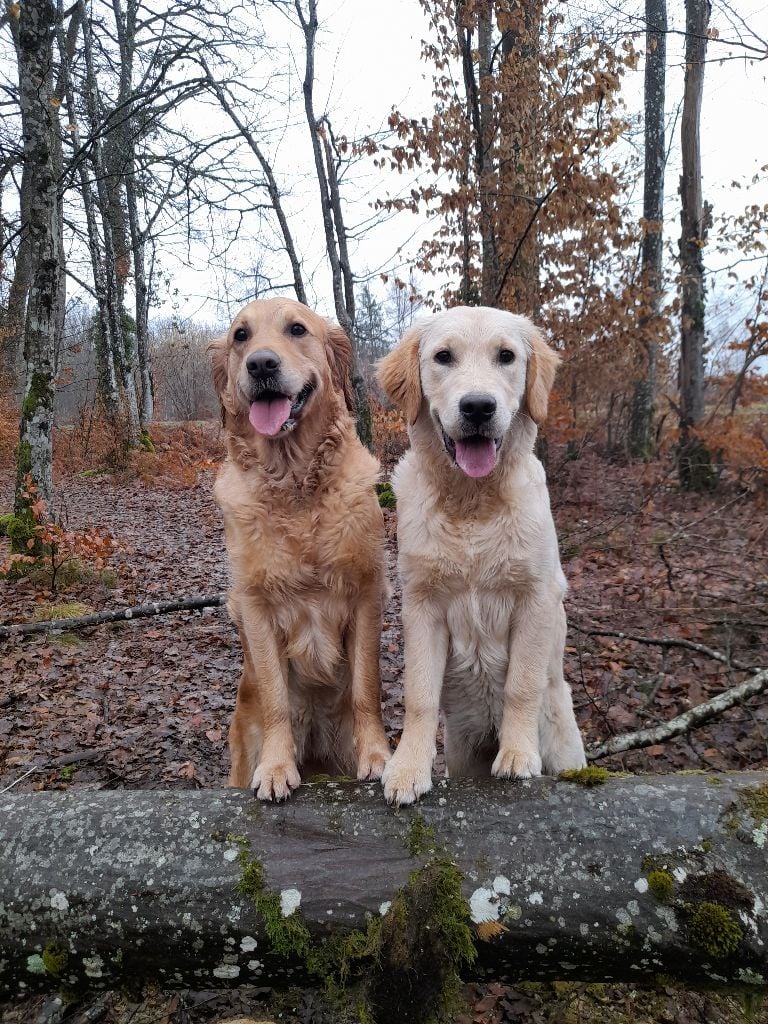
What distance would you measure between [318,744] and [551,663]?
1.11m

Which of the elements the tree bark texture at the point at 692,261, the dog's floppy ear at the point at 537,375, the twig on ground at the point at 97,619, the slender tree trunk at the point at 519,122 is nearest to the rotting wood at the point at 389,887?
the dog's floppy ear at the point at 537,375

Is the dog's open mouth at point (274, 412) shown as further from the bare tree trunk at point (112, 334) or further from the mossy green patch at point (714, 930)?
the bare tree trunk at point (112, 334)

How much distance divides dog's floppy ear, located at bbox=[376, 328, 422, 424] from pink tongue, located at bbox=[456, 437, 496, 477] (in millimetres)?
362

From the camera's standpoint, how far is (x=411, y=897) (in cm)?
166

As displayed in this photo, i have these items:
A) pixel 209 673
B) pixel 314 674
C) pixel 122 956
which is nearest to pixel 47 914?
pixel 122 956

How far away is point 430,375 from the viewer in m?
2.56

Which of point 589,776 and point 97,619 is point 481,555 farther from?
point 97,619

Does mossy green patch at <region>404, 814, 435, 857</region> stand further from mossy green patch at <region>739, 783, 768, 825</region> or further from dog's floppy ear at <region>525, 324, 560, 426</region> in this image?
dog's floppy ear at <region>525, 324, 560, 426</region>

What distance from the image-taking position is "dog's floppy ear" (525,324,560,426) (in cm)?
257

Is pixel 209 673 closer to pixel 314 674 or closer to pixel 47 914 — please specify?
pixel 314 674

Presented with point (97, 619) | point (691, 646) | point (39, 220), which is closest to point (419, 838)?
point (691, 646)

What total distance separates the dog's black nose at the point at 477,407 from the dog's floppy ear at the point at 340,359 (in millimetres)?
862

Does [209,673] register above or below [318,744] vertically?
below

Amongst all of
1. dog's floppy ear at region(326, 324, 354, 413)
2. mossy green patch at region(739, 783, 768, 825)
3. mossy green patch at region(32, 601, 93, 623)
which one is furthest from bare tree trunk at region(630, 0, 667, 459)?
mossy green patch at region(739, 783, 768, 825)
